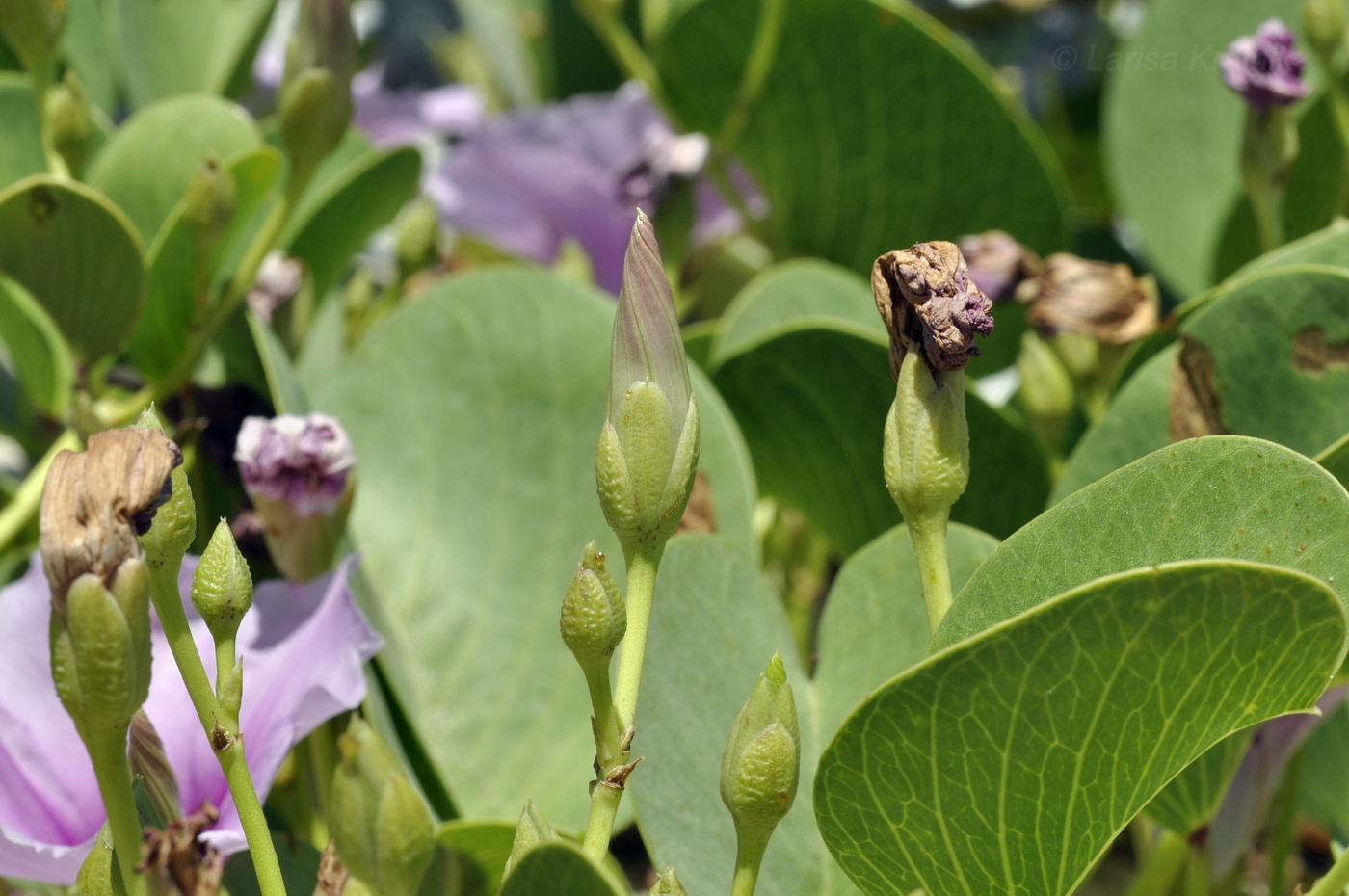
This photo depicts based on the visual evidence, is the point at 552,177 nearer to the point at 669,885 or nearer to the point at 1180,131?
the point at 1180,131

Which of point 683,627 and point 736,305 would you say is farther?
point 736,305

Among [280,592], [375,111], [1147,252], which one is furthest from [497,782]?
[375,111]

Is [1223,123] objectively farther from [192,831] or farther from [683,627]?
[192,831]

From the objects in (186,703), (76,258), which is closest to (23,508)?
(76,258)

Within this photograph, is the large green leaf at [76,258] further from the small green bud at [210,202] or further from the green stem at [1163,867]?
the green stem at [1163,867]

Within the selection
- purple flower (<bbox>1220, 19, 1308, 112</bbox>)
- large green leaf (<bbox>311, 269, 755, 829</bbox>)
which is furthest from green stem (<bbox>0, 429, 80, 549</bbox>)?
purple flower (<bbox>1220, 19, 1308, 112</bbox>)
